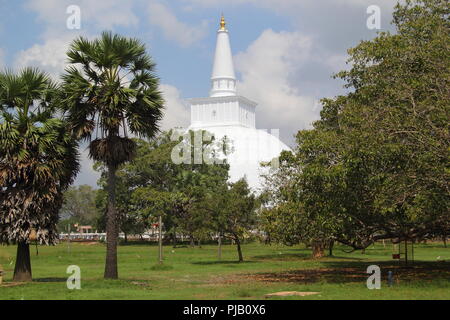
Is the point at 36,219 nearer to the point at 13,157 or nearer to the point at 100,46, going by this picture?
the point at 13,157

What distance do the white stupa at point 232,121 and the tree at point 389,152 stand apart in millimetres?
60131

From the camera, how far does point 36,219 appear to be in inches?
857

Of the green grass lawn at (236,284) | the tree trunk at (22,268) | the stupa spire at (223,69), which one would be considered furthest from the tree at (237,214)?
the stupa spire at (223,69)

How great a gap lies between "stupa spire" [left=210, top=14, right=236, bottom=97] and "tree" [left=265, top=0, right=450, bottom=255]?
61715mm

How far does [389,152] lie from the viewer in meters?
18.2

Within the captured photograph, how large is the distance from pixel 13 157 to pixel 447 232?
50.6ft

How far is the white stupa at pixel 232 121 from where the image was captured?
282 ft

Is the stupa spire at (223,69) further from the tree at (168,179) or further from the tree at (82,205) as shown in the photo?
the tree at (82,205)

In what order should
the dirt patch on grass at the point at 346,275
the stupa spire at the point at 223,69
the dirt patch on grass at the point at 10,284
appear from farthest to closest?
1. the stupa spire at the point at 223,69
2. the dirt patch on grass at the point at 346,275
3. the dirt patch on grass at the point at 10,284

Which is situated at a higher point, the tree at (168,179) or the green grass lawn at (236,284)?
the tree at (168,179)

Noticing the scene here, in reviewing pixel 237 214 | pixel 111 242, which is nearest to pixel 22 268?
pixel 111 242

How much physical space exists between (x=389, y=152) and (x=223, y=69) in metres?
71.8

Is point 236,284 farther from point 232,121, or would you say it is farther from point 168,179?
point 232,121
